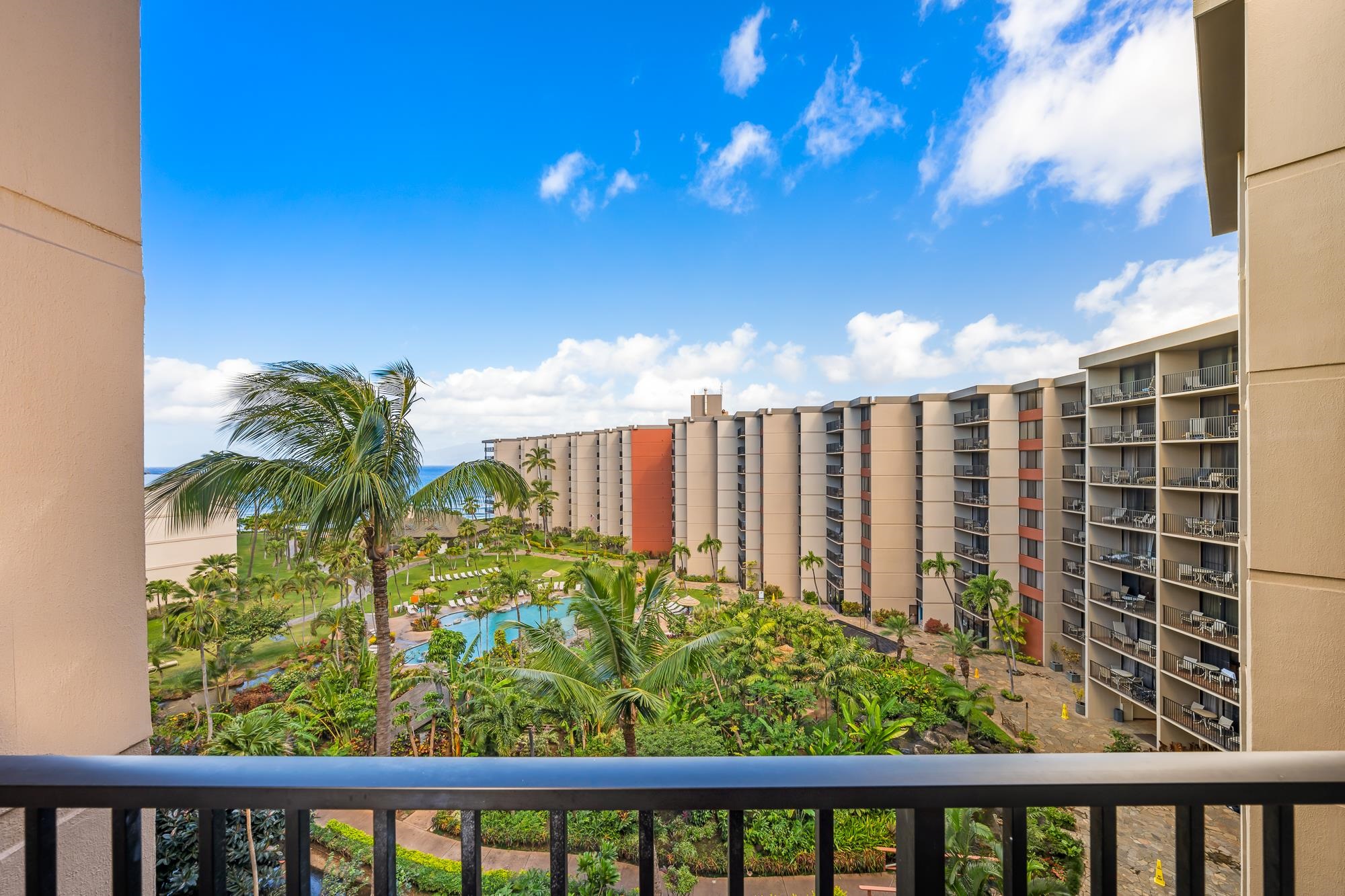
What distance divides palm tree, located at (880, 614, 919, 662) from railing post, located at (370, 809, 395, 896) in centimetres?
1927

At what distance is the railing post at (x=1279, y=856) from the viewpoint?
100cm

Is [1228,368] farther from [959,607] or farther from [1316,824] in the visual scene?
[1316,824]

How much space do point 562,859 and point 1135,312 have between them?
1945 centimetres

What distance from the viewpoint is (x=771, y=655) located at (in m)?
14.7

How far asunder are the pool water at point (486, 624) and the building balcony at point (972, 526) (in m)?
16.4

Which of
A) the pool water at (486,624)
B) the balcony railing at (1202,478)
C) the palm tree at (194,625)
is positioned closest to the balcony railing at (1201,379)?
the balcony railing at (1202,478)

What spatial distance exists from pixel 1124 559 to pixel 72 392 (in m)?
20.1

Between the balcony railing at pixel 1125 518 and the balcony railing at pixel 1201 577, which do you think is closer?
the balcony railing at pixel 1201 577

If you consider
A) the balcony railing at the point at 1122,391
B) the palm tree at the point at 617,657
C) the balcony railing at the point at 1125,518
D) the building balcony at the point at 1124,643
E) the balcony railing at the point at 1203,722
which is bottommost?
the balcony railing at the point at 1203,722

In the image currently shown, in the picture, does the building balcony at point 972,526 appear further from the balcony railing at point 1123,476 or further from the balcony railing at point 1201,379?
the balcony railing at point 1201,379

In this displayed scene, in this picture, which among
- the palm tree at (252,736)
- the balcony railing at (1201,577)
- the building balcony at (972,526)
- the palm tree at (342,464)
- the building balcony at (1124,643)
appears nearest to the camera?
the palm tree at (252,736)

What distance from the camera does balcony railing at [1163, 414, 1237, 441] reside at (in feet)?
41.3

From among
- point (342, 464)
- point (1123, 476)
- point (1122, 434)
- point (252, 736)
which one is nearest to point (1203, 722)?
point (1123, 476)

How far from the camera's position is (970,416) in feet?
71.4
